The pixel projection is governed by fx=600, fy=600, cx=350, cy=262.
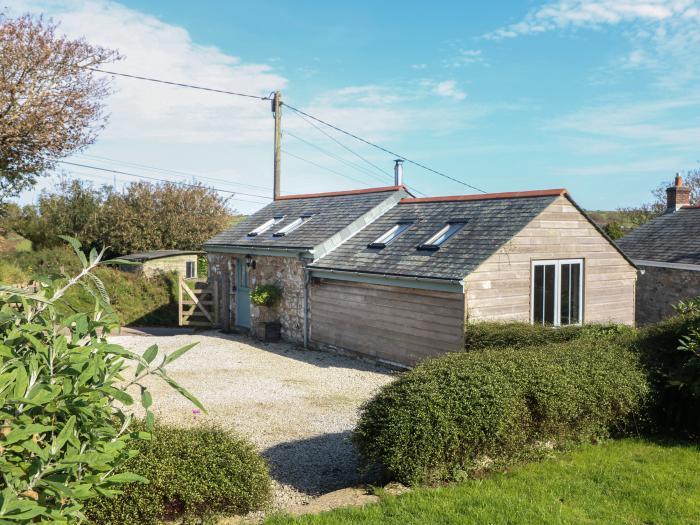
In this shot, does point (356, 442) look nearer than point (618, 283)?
Yes

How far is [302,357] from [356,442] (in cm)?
976

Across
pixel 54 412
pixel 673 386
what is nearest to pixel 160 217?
pixel 673 386

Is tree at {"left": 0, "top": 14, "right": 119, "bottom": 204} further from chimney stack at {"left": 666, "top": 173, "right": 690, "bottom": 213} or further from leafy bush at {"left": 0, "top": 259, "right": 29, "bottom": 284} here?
chimney stack at {"left": 666, "top": 173, "right": 690, "bottom": 213}

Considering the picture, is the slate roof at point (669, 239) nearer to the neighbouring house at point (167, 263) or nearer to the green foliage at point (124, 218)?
the neighbouring house at point (167, 263)

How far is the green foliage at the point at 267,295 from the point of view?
62.3 feet

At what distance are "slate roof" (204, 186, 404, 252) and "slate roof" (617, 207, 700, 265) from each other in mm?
10615

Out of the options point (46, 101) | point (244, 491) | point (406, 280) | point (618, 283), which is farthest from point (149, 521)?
point (46, 101)

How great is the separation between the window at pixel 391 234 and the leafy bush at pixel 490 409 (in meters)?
8.41

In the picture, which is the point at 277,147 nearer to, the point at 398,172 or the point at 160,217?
the point at 398,172

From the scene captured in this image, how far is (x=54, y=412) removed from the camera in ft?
12.7

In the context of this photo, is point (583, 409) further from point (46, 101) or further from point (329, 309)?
point (46, 101)

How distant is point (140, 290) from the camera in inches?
1002

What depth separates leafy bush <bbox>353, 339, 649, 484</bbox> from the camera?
6.53 meters

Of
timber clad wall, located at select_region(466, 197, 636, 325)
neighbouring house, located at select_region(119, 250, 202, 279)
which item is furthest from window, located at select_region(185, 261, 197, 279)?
timber clad wall, located at select_region(466, 197, 636, 325)
